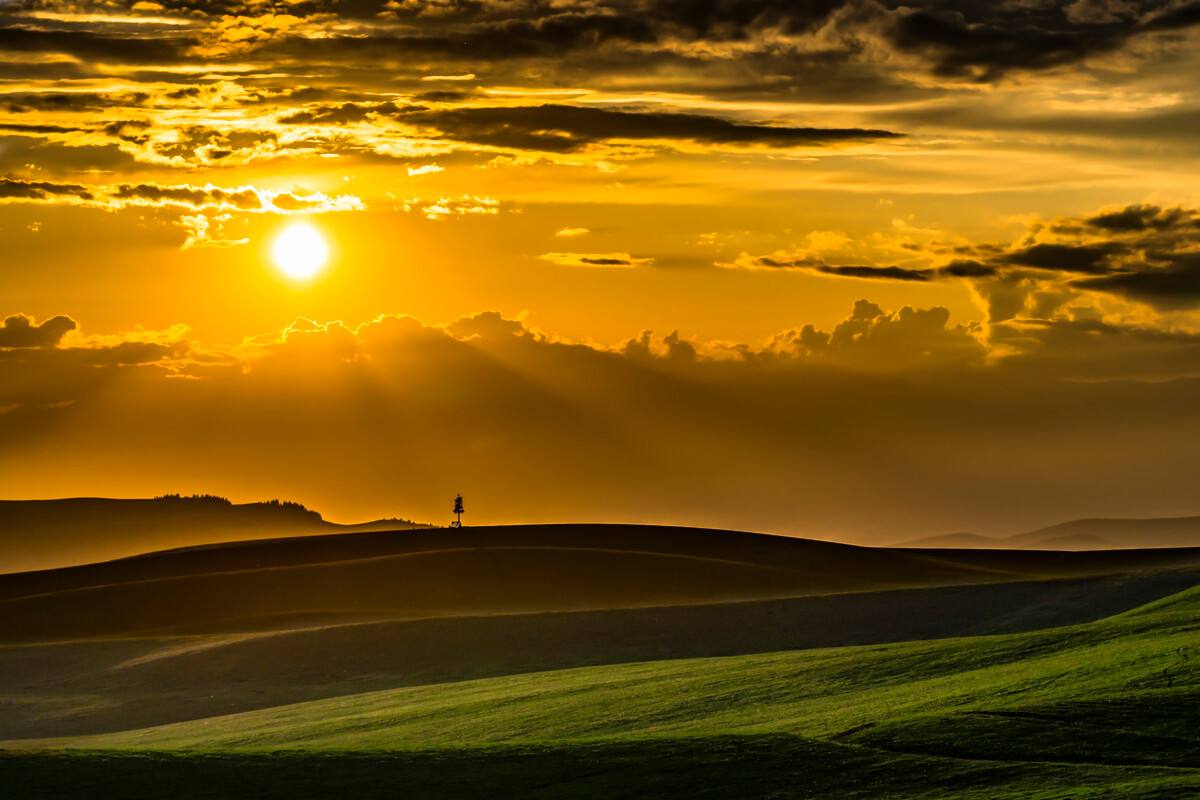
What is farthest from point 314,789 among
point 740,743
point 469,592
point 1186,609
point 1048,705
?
point 469,592

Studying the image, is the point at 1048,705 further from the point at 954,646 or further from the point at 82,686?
the point at 82,686

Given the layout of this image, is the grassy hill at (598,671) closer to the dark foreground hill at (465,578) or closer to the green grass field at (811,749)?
the green grass field at (811,749)

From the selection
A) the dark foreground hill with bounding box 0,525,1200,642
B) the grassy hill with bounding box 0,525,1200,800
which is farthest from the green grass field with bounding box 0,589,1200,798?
the dark foreground hill with bounding box 0,525,1200,642

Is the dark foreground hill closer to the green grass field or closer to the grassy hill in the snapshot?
the grassy hill

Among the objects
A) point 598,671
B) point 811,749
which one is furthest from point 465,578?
point 811,749

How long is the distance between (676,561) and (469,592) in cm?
1152

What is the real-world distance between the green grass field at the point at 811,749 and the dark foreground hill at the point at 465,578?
33.9 metres

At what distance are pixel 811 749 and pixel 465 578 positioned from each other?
54072mm

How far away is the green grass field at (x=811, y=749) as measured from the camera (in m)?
22.5

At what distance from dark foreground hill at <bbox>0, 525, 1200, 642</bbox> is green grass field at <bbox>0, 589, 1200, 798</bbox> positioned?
33899mm

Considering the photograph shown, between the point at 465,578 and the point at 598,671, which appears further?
the point at 465,578

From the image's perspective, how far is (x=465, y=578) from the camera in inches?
3041

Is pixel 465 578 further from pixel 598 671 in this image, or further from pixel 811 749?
pixel 811 749

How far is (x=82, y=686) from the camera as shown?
52156 millimetres
